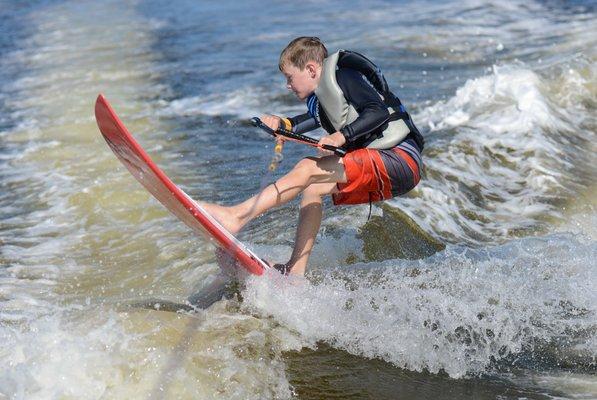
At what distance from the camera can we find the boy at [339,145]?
5.10m

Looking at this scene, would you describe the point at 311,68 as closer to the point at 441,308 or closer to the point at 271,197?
the point at 271,197

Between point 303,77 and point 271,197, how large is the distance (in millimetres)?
788

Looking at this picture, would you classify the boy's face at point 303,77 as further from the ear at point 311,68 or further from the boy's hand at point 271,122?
→ the boy's hand at point 271,122

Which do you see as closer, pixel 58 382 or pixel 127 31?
pixel 58 382

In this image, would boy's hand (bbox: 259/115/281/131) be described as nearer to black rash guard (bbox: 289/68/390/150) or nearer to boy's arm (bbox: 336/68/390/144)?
black rash guard (bbox: 289/68/390/150)

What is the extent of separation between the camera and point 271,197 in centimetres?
506

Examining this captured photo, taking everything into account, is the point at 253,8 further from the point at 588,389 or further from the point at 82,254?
the point at 588,389

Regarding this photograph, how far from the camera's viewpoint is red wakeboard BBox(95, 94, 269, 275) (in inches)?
195

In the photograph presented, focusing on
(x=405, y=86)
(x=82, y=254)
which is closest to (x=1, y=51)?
(x=405, y=86)

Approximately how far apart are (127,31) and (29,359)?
14.4 metres

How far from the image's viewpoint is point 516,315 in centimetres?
513

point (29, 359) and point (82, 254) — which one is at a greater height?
point (29, 359)

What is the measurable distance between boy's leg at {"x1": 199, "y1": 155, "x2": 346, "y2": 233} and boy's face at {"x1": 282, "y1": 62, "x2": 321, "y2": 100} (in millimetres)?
494

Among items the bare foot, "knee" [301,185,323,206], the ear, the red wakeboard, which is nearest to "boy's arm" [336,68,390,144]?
the ear
